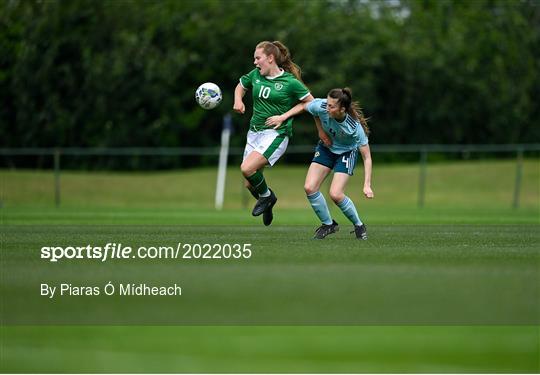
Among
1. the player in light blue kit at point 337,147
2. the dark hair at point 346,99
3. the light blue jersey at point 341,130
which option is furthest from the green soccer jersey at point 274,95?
the dark hair at point 346,99

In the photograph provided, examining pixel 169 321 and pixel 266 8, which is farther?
pixel 266 8

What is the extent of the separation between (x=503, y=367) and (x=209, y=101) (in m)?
8.29

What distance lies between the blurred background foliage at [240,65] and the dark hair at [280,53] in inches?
1016

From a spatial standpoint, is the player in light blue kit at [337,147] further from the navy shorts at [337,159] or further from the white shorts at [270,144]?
the white shorts at [270,144]

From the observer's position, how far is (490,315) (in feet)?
24.4

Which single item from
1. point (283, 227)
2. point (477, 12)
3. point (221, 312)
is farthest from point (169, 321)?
point (477, 12)

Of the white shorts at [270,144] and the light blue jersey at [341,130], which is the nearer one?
the light blue jersey at [341,130]

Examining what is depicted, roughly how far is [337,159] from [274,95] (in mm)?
1277

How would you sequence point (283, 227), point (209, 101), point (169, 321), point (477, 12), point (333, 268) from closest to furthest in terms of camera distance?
1. point (169, 321)
2. point (333, 268)
3. point (209, 101)
4. point (283, 227)
5. point (477, 12)

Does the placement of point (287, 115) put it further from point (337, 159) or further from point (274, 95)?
point (337, 159)

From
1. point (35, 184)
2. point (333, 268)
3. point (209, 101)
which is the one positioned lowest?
point (35, 184)

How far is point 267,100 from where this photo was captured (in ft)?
44.7

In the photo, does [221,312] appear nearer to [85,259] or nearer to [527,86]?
[85,259]

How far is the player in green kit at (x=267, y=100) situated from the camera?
13.5 m
